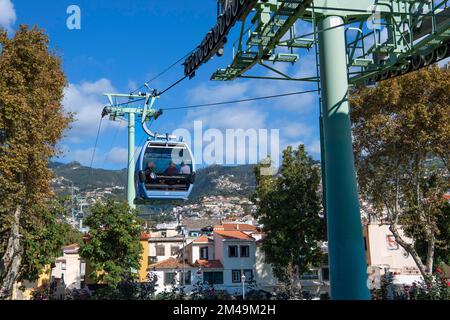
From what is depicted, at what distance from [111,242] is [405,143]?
19.1 metres

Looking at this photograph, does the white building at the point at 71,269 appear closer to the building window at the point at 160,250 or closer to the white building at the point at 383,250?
the building window at the point at 160,250

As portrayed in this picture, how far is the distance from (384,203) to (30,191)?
16.5 metres

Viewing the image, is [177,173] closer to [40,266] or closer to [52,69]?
[52,69]

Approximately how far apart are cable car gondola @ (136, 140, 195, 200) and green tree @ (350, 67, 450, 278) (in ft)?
34.4

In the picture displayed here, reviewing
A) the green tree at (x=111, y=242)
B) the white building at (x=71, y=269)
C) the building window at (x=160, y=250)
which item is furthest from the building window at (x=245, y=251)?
the white building at (x=71, y=269)

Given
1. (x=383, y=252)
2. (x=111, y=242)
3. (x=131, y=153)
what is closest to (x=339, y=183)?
(x=131, y=153)

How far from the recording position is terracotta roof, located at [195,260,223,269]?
4228cm

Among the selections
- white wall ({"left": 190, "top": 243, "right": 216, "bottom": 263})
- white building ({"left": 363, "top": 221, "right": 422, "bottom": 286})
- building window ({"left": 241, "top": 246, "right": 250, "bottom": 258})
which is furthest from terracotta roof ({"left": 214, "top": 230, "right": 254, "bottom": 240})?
white building ({"left": 363, "top": 221, "right": 422, "bottom": 286})

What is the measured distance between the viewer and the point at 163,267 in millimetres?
42656

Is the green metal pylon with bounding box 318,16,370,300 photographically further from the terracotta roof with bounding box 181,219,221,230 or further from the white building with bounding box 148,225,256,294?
the terracotta roof with bounding box 181,219,221,230

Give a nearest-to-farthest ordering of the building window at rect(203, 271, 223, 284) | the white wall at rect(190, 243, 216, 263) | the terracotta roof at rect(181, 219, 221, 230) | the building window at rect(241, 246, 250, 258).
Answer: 1. the building window at rect(203, 271, 223, 284)
2. the building window at rect(241, 246, 250, 258)
3. the white wall at rect(190, 243, 216, 263)
4. the terracotta roof at rect(181, 219, 221, 230)

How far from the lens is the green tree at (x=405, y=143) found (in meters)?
22.5

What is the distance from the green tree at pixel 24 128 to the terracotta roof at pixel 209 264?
22903 mm
